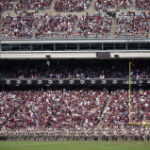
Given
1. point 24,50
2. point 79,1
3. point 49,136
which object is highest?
point 79,1

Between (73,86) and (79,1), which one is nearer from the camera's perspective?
(73,86)

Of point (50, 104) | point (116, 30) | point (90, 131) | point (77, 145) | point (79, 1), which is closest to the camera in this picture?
point (77, 145)

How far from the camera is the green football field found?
40.5 meters

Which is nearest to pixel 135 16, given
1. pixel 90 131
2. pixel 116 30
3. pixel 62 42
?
pixel 116 30

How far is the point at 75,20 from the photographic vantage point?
189 feet

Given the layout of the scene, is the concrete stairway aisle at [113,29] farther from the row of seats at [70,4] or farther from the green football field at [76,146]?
the green football field at [76,146]

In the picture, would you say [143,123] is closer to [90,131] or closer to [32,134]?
[90,131]

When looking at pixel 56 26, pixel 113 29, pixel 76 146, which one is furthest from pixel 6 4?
pixel 76 146

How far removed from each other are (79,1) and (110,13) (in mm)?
4351

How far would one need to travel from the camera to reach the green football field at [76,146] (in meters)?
40.5

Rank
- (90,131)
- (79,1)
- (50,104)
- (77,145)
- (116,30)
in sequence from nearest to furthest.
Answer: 1. (77,145)
2. (90,131)
3. (50,104)
4. (116,30)
5. (79,1)

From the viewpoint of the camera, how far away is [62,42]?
54.6 metres

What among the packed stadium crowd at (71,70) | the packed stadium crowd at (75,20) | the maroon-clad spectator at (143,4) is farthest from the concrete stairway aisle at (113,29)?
the maroon-clad spectator at (143,4)

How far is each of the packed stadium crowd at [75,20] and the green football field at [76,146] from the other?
530 inches
